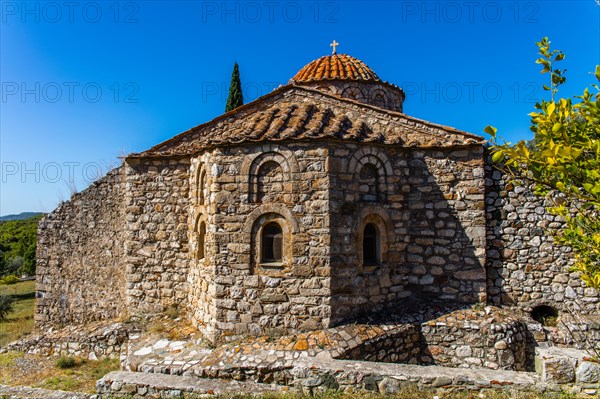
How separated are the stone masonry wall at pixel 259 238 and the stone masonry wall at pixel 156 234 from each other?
6.18ft

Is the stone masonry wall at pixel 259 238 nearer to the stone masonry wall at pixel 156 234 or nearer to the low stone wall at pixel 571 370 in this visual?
the stone masonry wall at pixel 156 234

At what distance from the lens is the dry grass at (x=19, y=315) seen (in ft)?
37.2

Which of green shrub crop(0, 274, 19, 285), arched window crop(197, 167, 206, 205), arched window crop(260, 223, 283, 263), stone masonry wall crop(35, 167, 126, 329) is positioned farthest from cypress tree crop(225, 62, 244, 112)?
green shrub crop(0, 274, 19, 285)

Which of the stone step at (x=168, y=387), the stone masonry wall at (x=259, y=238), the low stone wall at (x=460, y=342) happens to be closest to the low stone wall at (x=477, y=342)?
the low stone wall at (x=460, y=342)

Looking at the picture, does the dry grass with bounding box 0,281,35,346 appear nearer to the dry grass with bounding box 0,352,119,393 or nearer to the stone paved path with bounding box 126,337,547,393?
the dry grass with bounding box 0,352,119,393

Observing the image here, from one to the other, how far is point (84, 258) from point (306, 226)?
6435mm

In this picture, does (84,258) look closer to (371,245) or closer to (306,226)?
(306,226)

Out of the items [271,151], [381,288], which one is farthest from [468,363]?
[271,151]

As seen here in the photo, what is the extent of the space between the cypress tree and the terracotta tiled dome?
4807 millimetres

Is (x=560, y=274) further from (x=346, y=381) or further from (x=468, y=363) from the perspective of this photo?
(x=346, y=381)

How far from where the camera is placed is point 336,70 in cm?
1258

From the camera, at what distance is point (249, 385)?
597cm

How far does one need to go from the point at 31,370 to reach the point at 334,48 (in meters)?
11.8

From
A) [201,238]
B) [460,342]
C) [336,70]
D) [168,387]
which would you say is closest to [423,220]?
[460,342]
